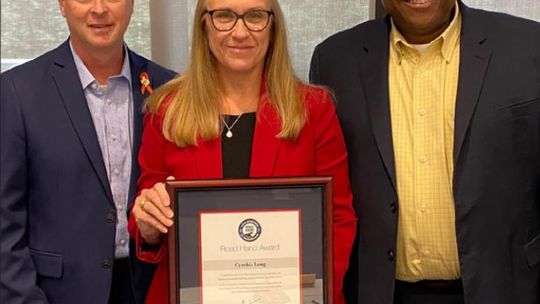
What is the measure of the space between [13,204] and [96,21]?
489 millimetres

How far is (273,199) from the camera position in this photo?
1.55 m

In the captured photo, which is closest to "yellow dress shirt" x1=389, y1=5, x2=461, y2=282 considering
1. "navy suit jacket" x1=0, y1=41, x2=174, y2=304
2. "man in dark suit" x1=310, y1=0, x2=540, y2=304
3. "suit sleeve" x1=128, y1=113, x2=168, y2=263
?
"man in dark suit" x1=310, y1=0, x2=540, y2=304

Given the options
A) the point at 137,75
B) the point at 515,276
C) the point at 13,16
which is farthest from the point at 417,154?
the point at 13,16

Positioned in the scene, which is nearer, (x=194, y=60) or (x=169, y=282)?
(x=169, y=282)

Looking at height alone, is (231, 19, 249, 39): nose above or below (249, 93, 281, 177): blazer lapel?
above

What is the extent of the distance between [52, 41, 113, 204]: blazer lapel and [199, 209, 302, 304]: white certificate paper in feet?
1.10

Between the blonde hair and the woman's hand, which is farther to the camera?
the blonde hair

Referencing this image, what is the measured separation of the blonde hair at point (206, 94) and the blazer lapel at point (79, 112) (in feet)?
0.51

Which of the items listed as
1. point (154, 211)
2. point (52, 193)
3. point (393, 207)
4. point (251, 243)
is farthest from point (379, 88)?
point (52, 193)

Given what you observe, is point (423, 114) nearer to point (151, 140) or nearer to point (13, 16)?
point (151, 140)

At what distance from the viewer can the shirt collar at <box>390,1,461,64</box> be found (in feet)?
5.59

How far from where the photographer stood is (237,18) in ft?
5.31

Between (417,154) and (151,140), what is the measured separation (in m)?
0.65

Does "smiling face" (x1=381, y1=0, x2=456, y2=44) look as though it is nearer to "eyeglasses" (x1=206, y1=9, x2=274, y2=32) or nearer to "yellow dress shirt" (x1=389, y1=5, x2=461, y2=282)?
"yellow dress shirt" (x1=389, y1=5, x2=461, y2=282)
